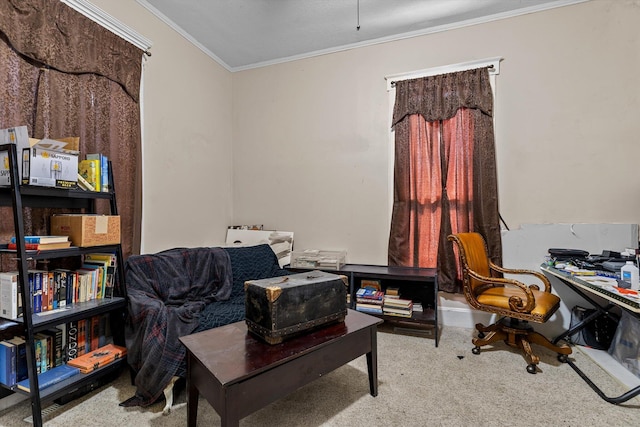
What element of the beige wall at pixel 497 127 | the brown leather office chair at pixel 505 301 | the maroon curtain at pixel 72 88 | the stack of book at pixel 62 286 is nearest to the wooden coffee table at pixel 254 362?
the stack of book at pixel 62 286

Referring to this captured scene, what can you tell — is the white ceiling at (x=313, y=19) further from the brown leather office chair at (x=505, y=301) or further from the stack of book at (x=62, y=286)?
the stack of book at (x=62, y=286)

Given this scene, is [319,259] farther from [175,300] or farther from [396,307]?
[175,300]

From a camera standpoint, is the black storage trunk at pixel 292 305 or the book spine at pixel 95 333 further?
the book spine at pixel 95 333

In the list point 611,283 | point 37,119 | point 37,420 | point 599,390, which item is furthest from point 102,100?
point 599,390

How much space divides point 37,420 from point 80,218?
1043mm

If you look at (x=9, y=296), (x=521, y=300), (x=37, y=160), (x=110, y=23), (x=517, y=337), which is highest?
(x=110, y=23)

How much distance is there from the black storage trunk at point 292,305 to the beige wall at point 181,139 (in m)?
1.70

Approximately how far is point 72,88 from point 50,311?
4.94 feet

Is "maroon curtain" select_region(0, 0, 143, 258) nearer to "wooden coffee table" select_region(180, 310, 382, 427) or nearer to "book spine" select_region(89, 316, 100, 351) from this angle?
"book spine" select_region(89, 316, 100, 351)

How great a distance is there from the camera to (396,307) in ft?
9.34

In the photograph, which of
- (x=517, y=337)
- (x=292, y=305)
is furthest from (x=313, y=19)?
(x=517, y=337)

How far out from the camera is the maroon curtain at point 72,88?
6.15 feet

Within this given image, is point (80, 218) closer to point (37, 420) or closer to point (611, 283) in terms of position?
point (37, 420)

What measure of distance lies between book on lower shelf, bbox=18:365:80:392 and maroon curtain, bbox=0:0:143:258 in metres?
0.83
